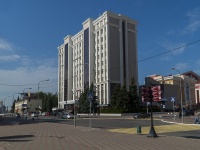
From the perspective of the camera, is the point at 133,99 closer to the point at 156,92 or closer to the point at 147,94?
the point at 156,92

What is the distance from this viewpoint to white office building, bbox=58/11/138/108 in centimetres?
11194

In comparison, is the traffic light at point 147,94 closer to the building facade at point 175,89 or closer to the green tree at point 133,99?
the green tree at point 133,99

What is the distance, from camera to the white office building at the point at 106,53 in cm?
11194

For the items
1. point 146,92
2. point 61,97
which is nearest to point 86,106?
point 61,97

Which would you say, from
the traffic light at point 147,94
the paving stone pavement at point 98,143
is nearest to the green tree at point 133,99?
the traffic light at point 147,94

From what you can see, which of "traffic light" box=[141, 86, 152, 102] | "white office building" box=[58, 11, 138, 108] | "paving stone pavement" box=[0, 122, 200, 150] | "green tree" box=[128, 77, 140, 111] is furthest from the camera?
"white office building" box=[58, 11, 138, 108]

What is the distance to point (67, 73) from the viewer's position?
14538 centimetres

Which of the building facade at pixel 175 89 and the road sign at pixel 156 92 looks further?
the building facade at pixel 175 89

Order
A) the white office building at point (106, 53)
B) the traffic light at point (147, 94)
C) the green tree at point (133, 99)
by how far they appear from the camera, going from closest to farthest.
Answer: the traffic light at point (147, 94)
the green tree at point (133, 99)
the white office building at point (106, 53)

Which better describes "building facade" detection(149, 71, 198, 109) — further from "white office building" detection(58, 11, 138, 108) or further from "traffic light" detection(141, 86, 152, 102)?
"traffic light" detection(141, 86, 152, 102)

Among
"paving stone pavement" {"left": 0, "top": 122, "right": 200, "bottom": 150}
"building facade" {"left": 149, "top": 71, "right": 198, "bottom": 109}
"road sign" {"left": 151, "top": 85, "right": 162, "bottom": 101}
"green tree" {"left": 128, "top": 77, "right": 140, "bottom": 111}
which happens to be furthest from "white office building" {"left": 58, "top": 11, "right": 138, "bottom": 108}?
"paving stone pavement" {"left": 0, "top": 122, "right": 200, "bottom": 150}

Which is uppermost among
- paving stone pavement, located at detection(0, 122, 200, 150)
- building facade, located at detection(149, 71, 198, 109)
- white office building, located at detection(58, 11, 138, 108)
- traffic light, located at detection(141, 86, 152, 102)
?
white office building, located at detection(58, 11, 138, 108)

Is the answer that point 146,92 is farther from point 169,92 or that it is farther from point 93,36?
point 169,92

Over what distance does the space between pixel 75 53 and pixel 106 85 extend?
34452mm
